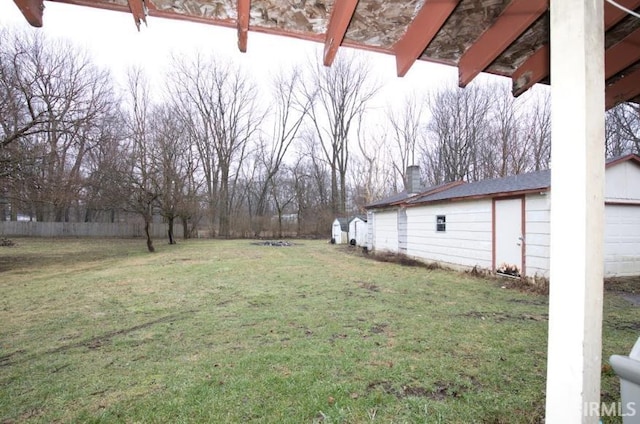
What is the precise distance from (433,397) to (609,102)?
2.85m

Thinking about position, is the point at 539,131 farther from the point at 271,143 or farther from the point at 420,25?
the point at 420,25

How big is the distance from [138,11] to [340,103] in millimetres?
30288

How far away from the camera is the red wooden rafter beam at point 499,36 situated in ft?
5.98

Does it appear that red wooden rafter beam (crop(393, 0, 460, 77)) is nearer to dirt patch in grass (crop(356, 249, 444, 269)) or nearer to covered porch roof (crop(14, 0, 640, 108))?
covered porch roof (crop(14, 0, 640, 108))

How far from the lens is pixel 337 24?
1830mm

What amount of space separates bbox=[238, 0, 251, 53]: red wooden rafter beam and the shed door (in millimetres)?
7994

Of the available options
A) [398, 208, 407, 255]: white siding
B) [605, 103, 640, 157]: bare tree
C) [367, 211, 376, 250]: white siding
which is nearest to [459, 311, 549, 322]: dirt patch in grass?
[398, 208, 407, 255]: white siding

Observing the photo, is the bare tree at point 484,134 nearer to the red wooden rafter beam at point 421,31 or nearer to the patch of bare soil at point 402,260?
the patch of bare soil at point 402,260

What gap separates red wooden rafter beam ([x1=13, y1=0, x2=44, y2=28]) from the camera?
1545 millimetres

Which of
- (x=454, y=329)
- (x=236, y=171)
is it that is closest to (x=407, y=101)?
(x=236, y=171)

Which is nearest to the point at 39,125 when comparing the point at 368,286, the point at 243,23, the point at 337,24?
the point at 368,286

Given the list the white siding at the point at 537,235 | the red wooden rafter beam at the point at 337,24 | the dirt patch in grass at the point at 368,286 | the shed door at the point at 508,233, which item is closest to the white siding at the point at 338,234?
the shed door at the point at 508,233

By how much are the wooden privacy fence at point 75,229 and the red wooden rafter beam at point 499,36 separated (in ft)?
93.7

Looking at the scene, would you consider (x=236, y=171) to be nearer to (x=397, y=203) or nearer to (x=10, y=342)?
(x=397, y=203)
